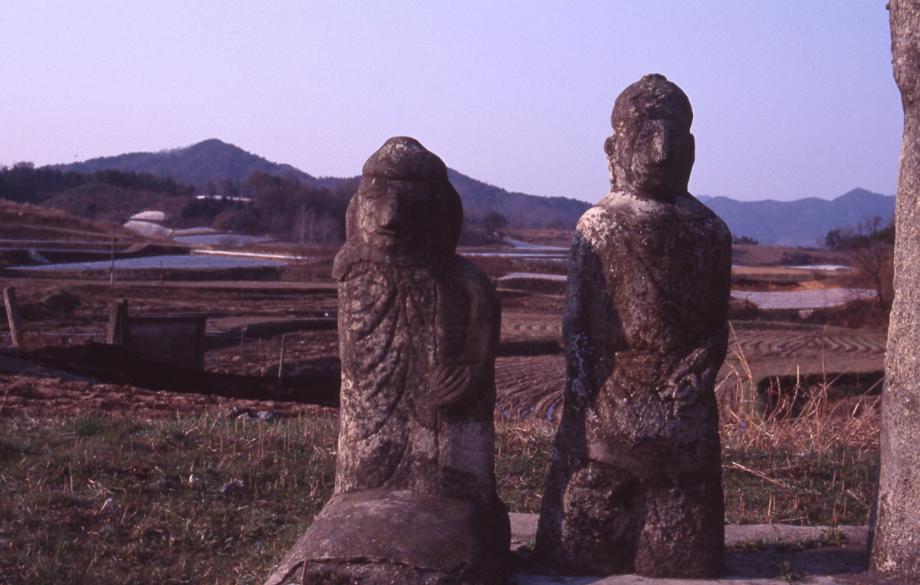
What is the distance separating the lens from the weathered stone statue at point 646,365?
491 centimetres

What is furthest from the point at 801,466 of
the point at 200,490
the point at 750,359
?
the point at 750,359

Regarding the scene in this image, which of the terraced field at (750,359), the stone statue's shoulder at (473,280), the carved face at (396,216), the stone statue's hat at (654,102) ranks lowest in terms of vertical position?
the terraced field at (750,359)

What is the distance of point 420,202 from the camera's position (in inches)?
197

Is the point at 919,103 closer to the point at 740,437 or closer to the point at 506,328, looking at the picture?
the point at 740,437

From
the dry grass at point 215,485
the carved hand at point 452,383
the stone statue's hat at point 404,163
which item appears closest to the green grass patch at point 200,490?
the dry grass at point 215,485

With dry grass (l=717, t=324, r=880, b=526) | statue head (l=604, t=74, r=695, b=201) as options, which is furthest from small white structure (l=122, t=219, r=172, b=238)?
statue head (l=604, t=74, r=695, b=201)

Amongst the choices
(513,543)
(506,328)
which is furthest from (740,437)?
(506,328)

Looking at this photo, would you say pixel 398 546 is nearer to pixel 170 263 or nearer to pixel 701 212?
pixel 701 212

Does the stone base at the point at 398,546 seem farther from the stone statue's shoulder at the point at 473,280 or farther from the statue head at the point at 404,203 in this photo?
the statue head at the point at 404,203

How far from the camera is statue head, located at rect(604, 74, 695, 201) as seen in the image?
4.98 meters

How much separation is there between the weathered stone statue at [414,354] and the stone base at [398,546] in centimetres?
2

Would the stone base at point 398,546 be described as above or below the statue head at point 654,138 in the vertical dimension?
below

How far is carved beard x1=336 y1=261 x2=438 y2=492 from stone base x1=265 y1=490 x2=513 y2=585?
0.13 metres

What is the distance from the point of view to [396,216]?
495cm
